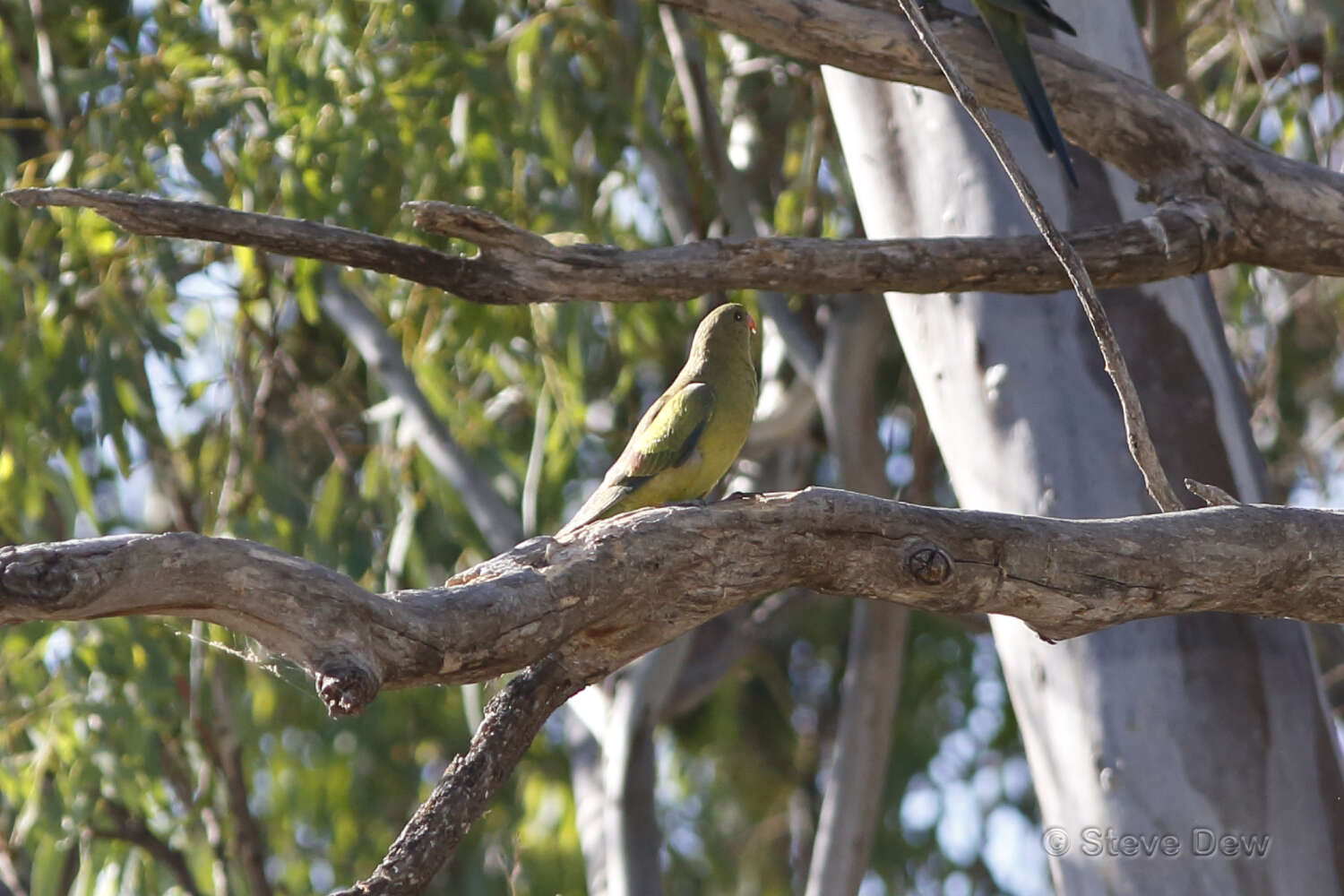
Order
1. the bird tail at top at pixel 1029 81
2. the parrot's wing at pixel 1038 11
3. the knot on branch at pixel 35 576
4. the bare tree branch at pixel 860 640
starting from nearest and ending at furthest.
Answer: the knot on branch at pixel 35 576 < the bird tail at top at pixel 1029 81 < the parrot's wing at pixel 1038 11 < the bare tree branch at pixel 860 640

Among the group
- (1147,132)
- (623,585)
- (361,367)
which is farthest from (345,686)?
(361,367)

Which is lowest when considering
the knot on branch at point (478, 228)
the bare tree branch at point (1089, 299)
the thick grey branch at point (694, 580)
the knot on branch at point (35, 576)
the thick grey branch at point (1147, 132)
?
the knot on branch at point (35, 576)

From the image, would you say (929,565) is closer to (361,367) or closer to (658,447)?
(658,447)

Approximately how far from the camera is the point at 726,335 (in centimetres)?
268

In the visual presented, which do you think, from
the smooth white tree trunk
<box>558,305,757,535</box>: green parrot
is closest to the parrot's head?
<box>558,305,757,535</box>: green parrot

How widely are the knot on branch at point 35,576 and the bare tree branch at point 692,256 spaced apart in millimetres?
651

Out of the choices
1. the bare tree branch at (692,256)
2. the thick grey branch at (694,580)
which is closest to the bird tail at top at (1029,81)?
the bare tree branch at (692,256)

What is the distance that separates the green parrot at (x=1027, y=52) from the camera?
2264 mm

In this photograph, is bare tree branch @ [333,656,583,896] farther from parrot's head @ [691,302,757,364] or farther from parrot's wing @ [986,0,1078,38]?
parrot's wing @ [986,0,1078,38]

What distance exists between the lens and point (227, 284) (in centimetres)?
373

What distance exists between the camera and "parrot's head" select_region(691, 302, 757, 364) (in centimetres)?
264

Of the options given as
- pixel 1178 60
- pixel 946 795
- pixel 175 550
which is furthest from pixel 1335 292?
pixel 175 550

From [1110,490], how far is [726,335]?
743 mm

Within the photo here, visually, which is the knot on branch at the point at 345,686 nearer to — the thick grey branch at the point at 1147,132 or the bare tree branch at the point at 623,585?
the bare tree branch at the point at 623,585
